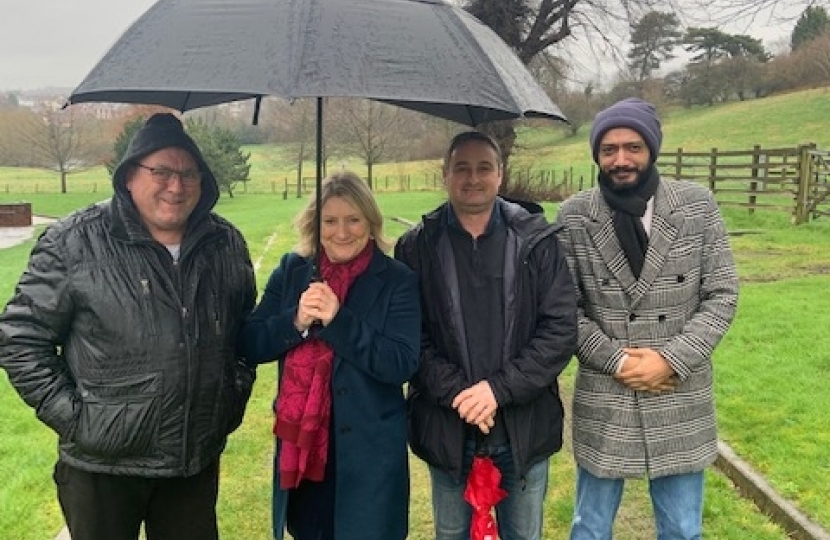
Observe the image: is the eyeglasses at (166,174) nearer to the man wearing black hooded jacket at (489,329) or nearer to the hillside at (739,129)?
the man wearing black hooded jacket at (489,329)

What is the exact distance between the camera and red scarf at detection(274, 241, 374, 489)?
9.52ft

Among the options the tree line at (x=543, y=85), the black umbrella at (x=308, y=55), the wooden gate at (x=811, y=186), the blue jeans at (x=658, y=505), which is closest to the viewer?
the black umbrella at (x=308, y=55)

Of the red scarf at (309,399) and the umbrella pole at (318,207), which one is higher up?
the umbrella pole at (318,207)

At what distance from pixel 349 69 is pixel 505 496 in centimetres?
173

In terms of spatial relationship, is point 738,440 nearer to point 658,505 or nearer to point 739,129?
point 658,505

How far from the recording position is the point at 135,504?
2.87 metres

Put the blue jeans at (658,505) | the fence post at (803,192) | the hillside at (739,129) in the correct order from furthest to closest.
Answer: the hillside at (739,129) < the fence post at (803,192) < the blue jeans at (658,505)

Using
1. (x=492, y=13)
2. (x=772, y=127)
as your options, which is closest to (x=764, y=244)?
(x=492, y=13)

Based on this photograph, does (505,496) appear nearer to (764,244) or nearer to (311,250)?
(311,250)

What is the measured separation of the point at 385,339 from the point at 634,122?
1.25 m

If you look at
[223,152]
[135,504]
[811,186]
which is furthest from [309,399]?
[223,152]

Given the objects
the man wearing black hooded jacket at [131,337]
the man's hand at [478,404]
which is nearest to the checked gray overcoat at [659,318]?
the man's hand at [478,404]

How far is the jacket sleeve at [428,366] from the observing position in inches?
113

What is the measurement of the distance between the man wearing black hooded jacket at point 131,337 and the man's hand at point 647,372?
60.6 inches
